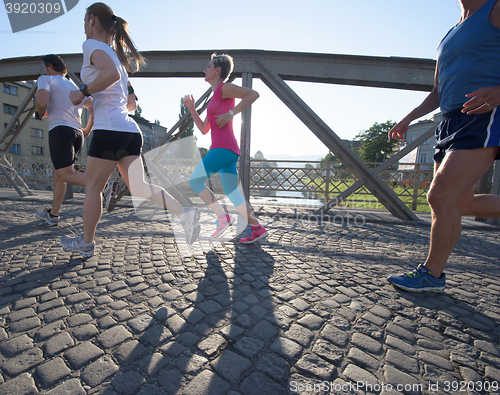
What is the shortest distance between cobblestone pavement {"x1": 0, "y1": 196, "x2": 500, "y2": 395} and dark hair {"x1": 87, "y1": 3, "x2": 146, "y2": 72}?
1965 millimetres

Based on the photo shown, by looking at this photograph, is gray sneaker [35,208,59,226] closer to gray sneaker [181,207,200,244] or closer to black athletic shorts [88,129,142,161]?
black athletic shorts [88,129,142,161]

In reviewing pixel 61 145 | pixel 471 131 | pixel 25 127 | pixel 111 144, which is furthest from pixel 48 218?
pixel 25 127

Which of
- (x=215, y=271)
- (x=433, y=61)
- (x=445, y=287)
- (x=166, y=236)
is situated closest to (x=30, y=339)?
(x=215, y=271)

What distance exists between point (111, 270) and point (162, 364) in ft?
4.35

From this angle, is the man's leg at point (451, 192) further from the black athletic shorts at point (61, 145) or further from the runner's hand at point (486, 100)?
the black athletic shorts at point (61, 145)

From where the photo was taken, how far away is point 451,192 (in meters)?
1.89

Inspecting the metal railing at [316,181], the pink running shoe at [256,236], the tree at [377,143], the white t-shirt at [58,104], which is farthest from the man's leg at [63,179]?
the tree at [377,143]

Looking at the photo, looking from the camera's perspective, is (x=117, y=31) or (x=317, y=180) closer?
(x=117, y=31)

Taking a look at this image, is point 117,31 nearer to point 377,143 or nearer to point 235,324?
point 235,324

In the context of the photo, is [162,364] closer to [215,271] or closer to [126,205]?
[215,271]

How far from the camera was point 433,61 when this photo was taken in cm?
556

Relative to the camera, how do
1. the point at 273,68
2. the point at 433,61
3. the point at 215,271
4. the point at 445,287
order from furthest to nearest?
1. the point at 273,68
2. the point at 433,61
3. the point at 215,271
4. the point at 445,287

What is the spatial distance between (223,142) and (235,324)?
2055 mm

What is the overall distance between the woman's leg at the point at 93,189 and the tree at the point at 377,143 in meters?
56.4
